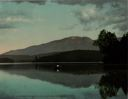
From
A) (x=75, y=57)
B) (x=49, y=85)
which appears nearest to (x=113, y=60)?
(x=75, y=57)

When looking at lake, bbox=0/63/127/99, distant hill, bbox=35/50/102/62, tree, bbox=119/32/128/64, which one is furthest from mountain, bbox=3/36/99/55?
tree, bbox=119/32/128/64

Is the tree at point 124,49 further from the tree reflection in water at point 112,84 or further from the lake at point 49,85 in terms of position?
the lake at point 49,85

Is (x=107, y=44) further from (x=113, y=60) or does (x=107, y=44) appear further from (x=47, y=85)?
(x=47, y=85)

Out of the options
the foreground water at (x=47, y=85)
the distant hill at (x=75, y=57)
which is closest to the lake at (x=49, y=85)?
the foreground water at (x=47, y=85)

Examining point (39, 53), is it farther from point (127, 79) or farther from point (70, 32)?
point (127, 79)

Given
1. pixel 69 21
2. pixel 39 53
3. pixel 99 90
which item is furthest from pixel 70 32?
pixel 99 90

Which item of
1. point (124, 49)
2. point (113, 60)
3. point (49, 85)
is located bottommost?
point (49, 85)
